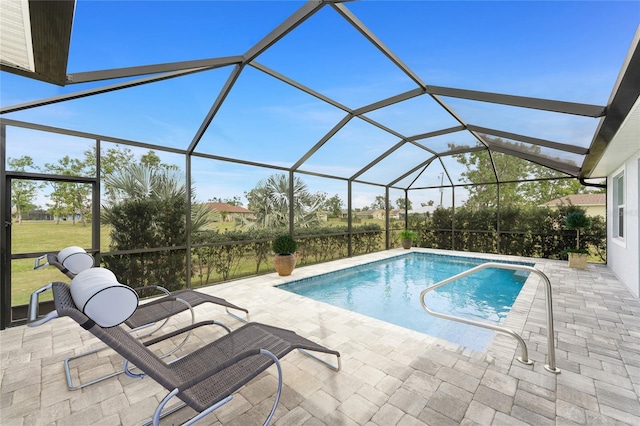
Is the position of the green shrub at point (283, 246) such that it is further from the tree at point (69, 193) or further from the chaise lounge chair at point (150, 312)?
the tree at point (69, 193)

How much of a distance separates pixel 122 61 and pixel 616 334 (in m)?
6.98

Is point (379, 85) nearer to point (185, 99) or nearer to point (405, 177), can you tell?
point (185, 99)

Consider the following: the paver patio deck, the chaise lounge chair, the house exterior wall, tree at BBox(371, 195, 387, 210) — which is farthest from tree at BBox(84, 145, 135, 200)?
the house exterior wall

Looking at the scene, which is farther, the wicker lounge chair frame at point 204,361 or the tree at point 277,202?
the tree at point 277,202

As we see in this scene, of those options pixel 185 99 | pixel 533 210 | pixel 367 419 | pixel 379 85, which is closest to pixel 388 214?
pixel 533 210

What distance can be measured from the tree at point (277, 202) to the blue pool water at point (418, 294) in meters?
1.98

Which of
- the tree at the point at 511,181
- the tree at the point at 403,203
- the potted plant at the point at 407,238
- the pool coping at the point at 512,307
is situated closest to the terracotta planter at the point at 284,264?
the pool coping at the point at 512,307

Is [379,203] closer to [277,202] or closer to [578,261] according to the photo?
[277,202]

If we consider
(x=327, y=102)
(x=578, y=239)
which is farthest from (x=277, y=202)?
(x=578, y=239)

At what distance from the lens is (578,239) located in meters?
8.45

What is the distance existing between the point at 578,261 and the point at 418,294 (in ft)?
17.9

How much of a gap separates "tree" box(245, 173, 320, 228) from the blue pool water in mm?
1981

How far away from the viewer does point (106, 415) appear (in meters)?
2.15

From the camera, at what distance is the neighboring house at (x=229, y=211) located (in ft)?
21.6
